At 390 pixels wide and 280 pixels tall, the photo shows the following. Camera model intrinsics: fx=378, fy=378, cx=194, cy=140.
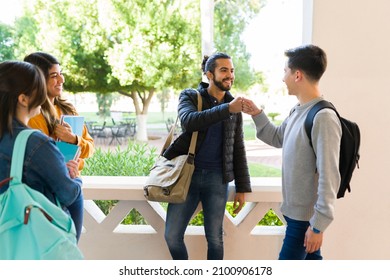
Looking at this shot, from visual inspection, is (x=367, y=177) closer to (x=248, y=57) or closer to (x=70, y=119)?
(x=248, y=57)

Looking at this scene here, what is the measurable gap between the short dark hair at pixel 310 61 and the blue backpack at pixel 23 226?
118 centimetres

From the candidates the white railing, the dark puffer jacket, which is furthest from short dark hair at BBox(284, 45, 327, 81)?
the white railing

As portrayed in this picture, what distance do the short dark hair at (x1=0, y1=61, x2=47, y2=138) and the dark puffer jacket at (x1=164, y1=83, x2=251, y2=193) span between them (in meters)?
0.87

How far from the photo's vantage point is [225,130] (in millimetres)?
2143

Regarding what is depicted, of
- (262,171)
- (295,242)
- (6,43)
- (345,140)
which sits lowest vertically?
(262,171)

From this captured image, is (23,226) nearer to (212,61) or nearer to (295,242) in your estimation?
(295,242)

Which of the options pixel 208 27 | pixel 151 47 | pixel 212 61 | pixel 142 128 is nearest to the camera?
pixel 212 61

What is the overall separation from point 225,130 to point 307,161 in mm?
595

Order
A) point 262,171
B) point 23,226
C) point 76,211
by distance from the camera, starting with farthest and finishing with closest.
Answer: point 262,171 < point 76,211 < point 23,226

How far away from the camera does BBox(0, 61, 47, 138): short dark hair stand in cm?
131

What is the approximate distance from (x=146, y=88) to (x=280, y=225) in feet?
5.47

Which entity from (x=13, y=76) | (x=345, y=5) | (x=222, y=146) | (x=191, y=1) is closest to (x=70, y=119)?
(x=13, y=76)

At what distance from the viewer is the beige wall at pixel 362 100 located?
228 centimetres

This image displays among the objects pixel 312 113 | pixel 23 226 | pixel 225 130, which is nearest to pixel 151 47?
pixel 225 130
